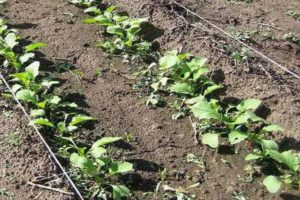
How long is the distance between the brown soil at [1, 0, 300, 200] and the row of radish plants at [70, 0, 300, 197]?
0.11 m

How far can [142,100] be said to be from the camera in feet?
14.9

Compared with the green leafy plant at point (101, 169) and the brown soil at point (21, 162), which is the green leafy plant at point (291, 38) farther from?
the brown soil at point (21, 162)

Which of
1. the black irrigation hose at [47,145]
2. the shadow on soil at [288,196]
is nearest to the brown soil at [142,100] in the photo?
the shadow on soil at [288,196]

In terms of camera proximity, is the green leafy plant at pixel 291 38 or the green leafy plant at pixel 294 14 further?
the green leafy plant at pixel 294 14

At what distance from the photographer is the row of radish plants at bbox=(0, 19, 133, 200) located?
3.58 metres

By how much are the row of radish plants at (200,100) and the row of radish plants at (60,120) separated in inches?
29.9

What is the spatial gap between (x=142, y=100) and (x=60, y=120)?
2.56ft

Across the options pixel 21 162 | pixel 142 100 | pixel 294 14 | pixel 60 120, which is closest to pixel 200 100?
pixel 142 100

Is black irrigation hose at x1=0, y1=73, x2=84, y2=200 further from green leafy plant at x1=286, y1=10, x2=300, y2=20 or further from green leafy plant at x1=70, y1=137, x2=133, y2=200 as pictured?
green leafy plant at x1=286, y1=10, x2=300, y2=20

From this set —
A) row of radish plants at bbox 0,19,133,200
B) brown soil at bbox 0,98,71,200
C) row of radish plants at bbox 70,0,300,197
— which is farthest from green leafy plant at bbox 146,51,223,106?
brown soil at bbox 0,98,71,200

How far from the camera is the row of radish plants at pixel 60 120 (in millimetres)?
3584

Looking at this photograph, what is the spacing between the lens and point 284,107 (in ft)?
13.6

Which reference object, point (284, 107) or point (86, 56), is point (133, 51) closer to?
point (86, 56)

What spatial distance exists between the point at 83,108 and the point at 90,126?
27cm
